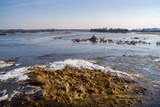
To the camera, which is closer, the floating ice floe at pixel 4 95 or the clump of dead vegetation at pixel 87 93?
the clump of dead vegetation at pixel 87 93

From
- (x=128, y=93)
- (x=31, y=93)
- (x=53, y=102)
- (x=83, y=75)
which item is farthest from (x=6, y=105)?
(x=128, y=93)

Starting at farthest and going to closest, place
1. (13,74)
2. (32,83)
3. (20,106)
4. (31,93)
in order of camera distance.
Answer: (13,74)
(32,83)
(31,93)
(20,106)

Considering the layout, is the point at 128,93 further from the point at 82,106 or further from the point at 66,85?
the point at 66,85

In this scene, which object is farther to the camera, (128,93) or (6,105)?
(128,93)

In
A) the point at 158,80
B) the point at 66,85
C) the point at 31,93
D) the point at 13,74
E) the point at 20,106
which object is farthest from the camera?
the point at 13,74

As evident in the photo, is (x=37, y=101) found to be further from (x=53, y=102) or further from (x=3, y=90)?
(x=3, y=90)

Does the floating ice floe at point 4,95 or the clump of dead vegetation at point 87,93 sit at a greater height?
the clump of dead vegetation at point 87,93

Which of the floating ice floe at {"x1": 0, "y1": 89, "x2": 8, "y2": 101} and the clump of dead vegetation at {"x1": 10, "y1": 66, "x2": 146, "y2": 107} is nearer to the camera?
the clump of dead vegetation at {"x1": 10, "y1": 66, "x2": 146, "y2": 107}

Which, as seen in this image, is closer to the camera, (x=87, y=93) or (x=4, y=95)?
(x=4, y=95)

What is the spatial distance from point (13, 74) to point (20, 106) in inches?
178

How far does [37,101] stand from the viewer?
5.20 meters

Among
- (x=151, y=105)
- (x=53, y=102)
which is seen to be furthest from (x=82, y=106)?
(x=151, y=105)

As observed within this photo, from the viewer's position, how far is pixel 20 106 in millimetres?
4930

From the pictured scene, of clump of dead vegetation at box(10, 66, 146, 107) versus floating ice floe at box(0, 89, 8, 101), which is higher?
clump of dead vegetation at box(10, 66, 146, 107)
